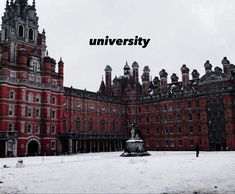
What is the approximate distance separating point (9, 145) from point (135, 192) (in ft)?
142

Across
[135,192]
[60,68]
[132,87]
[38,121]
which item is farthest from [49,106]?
[135,192]

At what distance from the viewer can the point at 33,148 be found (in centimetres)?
5712

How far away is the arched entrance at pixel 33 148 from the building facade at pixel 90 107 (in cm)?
20

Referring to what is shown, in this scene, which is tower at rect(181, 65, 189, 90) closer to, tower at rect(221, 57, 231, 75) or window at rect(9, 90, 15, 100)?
tower at rect(221, 57, 231, 75)

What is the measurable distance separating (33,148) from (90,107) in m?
20.1

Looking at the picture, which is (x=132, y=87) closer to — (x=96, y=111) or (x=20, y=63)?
(x=96, y=111)

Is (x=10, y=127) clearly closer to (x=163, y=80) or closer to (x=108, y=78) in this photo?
(x=108, y=78)

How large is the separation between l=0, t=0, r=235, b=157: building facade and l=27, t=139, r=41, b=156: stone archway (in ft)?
0.64

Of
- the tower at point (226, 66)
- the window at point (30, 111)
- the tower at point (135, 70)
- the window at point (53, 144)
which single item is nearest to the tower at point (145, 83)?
the tower at point (135, 70)

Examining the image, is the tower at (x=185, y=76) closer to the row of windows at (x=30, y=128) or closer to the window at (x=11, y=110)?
the row of windows at (x=30, y=128)

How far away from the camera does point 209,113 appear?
68.6m

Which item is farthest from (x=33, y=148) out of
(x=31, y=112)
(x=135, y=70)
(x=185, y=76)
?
(x=135, y=70)

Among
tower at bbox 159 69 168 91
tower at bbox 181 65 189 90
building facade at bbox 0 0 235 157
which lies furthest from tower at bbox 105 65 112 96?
tower at bbox 181 65 189 90

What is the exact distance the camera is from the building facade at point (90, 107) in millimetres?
55031
